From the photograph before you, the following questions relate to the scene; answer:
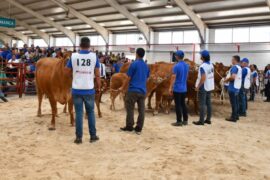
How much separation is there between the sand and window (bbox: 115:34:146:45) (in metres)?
17.2

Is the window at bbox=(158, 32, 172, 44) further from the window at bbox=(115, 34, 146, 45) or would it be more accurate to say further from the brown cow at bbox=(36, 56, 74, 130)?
the brown cow at bbox=(36, 56, 74, 130)

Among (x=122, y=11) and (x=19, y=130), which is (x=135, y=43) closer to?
(x=122, y=11)

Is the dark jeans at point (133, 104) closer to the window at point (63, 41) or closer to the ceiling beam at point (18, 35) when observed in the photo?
the window at point (63, 41)

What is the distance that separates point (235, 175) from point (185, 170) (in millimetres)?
620

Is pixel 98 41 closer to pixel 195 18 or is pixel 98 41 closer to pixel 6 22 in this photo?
pixel 6 22

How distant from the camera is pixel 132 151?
15.9ft

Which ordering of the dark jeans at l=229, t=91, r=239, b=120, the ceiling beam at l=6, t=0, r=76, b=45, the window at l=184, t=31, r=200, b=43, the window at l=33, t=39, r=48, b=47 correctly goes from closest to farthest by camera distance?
the dark jeans at l=229, t=91, r=239, b=120
the window at l=184, t=31, r=200, b=43
the ceiling beam at l=6, t=0, r=76, b=45
the window at l=33, t=39, r=48, b=47

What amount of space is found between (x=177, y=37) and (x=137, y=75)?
55.9ft

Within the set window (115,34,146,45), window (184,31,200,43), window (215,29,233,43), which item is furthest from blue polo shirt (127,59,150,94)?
window (115,34,146,45)

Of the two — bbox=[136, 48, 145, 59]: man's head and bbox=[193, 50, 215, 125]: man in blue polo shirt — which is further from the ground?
bbox=[136, 48, 145, 59]: man's head

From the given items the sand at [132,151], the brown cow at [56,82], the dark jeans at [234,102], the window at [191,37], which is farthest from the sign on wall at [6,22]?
the dark jeans at [234,102]

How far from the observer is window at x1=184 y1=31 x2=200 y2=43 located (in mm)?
21288

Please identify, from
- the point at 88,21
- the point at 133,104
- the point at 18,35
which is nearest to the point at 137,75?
the point at 133,104

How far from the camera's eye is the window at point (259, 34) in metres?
18.3
